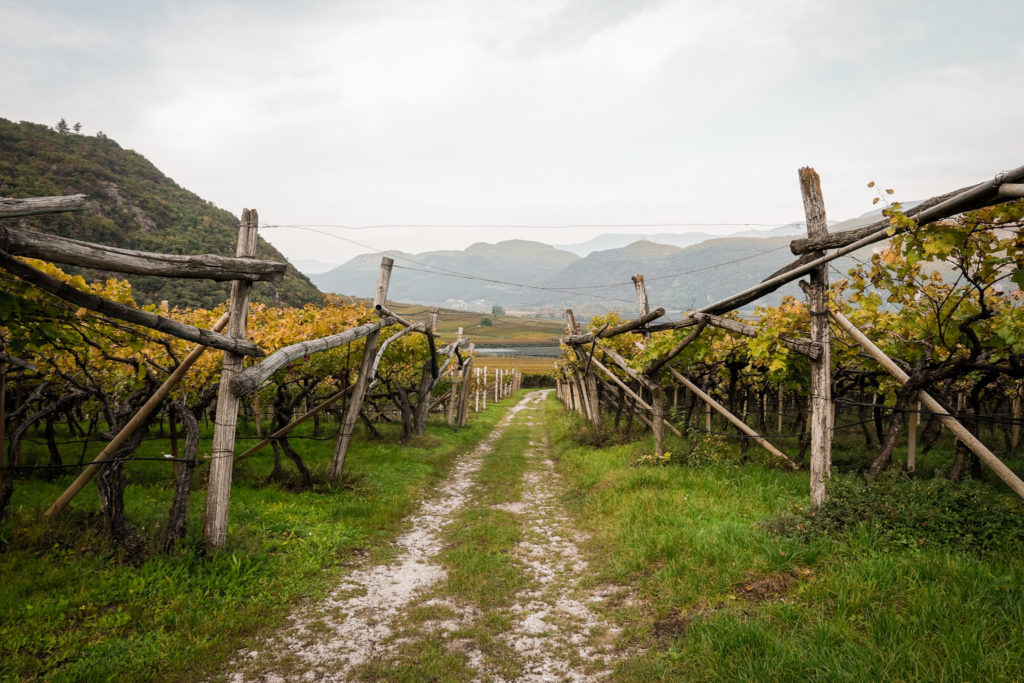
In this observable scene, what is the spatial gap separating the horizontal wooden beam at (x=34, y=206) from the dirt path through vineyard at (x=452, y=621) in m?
3.86

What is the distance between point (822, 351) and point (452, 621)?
536 cm

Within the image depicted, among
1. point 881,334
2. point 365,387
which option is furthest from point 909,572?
point 365,387

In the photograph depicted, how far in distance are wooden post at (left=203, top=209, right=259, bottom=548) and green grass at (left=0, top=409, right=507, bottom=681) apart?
0.26m

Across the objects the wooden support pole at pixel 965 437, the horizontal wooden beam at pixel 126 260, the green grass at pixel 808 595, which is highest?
the horizontal wooden beam at pixel 126 260

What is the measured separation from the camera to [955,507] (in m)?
5.41

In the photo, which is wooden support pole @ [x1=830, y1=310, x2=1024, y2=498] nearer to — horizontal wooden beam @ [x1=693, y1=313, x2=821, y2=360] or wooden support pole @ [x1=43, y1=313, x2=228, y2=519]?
horizontal wooden beam @ [x1=693, y1=313, x2=821, y2=360]

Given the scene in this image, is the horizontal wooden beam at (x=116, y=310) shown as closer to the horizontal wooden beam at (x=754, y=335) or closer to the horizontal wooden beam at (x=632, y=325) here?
the horizontal wooden beam at (x=754, y=335)

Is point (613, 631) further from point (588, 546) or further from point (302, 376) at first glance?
point (302, 376)

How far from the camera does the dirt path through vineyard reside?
423cm

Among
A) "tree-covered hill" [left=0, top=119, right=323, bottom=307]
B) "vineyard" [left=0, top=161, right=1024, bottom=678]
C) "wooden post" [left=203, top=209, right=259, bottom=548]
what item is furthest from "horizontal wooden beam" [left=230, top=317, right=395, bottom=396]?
"tree-covered hill" [left=0, top=119, right=323, bottom=307]

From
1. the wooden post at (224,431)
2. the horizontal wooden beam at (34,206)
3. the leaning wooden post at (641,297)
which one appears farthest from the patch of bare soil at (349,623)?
the leaning wooden post at (641,297)

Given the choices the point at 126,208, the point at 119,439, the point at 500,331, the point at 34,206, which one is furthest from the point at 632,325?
the point at 500,331

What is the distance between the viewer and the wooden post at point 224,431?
19.8ft

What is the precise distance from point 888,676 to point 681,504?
4.46 metres
